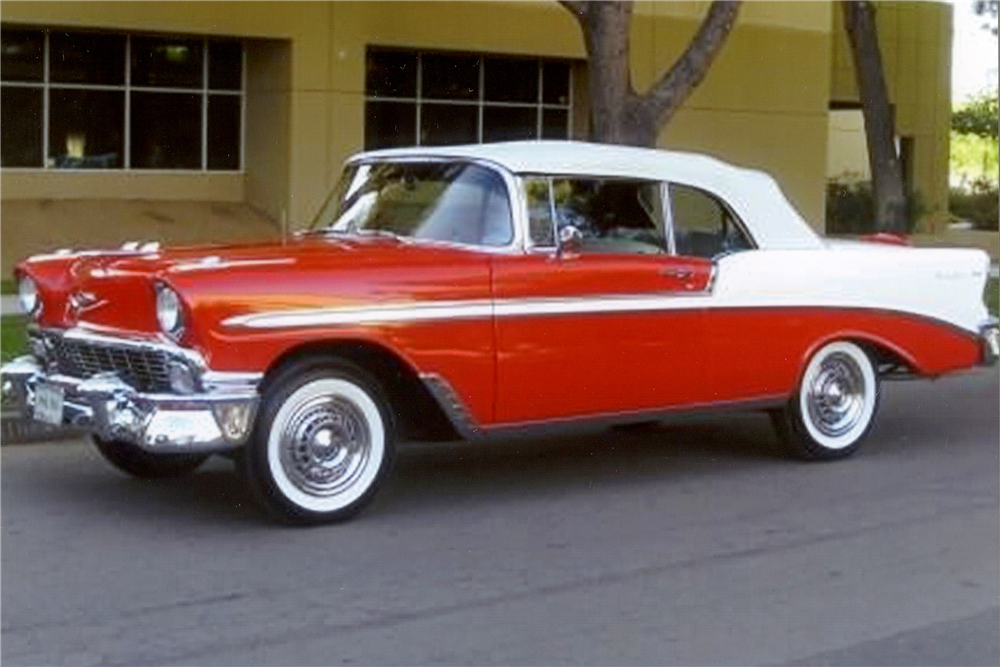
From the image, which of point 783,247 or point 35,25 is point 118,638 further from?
point 35,25

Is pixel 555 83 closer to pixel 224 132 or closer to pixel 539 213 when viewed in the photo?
pixel 224 132

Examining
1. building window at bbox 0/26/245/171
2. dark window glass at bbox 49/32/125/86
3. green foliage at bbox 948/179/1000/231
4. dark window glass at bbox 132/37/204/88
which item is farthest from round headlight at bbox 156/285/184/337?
green foliage at bbox 948/179/1000/231

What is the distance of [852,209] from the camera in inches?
1348

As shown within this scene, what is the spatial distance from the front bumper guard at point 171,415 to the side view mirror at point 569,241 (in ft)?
5.84

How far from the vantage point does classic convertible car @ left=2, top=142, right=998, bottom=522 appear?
23.3ft

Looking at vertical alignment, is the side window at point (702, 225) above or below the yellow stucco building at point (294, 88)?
below

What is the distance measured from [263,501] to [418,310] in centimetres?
110

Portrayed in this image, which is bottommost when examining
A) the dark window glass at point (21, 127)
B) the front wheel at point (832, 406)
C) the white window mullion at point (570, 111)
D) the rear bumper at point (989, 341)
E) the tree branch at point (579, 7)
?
the front wheel at point (832, 406)

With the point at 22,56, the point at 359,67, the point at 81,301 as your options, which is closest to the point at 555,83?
the point at 359,67

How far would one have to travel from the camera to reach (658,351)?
8.38 metres

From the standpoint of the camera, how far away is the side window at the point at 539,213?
8.04 m

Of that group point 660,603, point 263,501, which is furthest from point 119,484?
point 660,603

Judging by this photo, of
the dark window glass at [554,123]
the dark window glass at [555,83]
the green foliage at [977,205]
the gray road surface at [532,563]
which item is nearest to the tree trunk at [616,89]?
the gray road surface at [532,563]

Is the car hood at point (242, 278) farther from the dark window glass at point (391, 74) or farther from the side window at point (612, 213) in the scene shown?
the dark window glass at point (391, 74)
